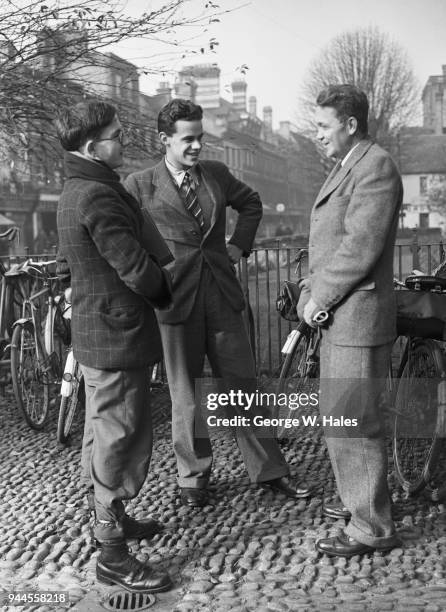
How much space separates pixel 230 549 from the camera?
12.0 ft

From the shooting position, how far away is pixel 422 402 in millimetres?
4277

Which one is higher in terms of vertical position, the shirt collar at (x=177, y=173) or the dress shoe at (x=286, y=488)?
the shirt collar at (x=177, y=173)

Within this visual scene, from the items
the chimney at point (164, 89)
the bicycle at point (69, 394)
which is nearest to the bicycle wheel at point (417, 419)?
the bicycle at point (69, 394)

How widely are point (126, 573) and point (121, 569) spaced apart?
31 millimetres

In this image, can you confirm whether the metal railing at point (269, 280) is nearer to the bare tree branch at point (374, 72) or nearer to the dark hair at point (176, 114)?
the dark hair at point (176, 114)

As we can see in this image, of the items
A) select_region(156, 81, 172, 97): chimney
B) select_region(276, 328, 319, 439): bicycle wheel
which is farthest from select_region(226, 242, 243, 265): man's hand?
select_region(156, 81, 172, 97): chimney

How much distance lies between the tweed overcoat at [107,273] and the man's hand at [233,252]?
1150 mm

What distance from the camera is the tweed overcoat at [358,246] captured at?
325 cm

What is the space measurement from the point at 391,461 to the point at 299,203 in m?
83.6

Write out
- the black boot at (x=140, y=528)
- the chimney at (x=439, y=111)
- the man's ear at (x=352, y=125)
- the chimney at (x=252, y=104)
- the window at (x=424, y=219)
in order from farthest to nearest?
the chimney at (x=252, y=104) < the chimney at (x=439, y=111) < the window at (x=424, y=219) < the black boot at (x=140, y=528) < the man's ear at (x=352, y=125)

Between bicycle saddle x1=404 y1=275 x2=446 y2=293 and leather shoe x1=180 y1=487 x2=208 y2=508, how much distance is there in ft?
5.35

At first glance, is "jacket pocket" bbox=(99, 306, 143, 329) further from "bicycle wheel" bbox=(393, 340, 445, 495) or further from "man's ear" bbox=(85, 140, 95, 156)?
"bicycle wheel" bbox=(393, 340, 445, 495)

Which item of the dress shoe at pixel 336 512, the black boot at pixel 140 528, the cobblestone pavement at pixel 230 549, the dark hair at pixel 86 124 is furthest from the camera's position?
the dress shoe at pixel 336 512

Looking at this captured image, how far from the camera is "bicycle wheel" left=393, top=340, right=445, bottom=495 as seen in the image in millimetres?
4137
